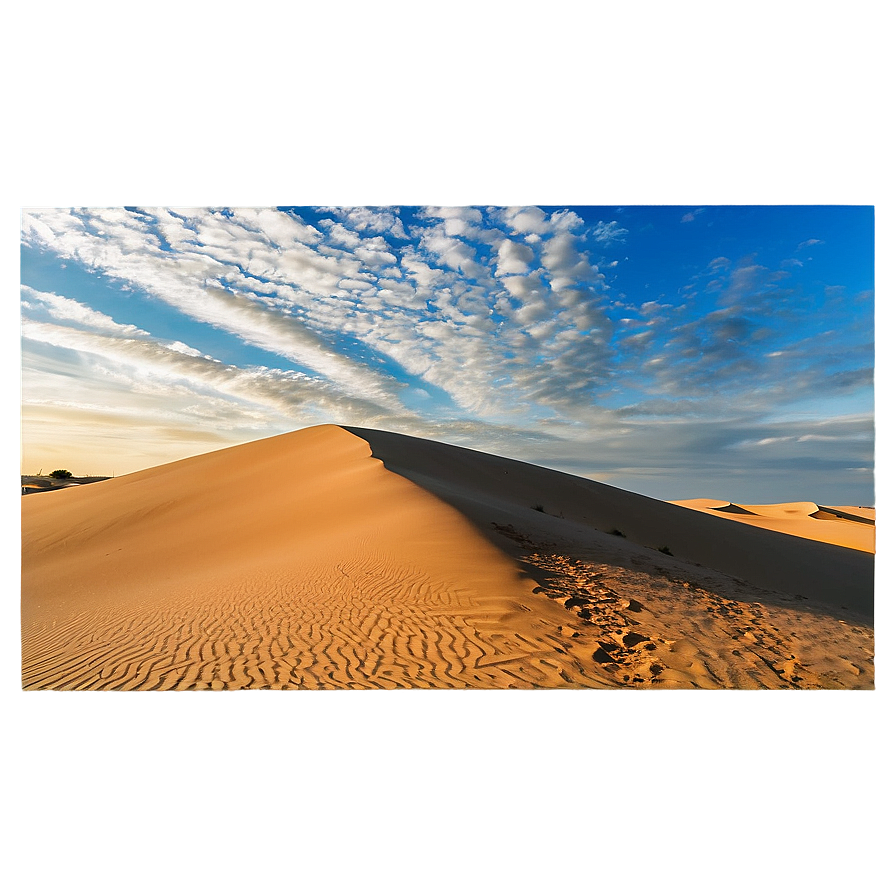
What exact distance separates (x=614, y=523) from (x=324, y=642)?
1214 cm

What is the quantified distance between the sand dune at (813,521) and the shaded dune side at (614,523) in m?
3.27

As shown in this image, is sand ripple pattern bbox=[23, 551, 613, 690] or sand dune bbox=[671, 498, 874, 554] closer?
sand ripple pattern bbox=[23, 551, 613, 690]

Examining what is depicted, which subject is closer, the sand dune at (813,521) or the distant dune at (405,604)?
the distant dune at (405,604)

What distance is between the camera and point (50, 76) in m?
5.06

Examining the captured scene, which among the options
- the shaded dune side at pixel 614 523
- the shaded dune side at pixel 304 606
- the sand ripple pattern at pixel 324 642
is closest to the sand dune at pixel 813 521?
the shaded dune side at pixel 614 523

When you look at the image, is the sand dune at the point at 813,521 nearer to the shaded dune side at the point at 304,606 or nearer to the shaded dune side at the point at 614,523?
the shaded dune side at the point at 614,523

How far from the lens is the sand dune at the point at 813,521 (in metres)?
22.7

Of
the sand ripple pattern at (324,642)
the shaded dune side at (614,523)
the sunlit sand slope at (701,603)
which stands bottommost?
the sand ripple pattern at (324,642)

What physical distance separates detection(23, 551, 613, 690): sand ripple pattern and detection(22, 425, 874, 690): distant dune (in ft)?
0.07

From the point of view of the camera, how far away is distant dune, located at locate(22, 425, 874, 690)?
575 cm

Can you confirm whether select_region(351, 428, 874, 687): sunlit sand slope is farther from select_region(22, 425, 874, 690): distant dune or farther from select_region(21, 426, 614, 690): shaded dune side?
select_region(21, 426, 614, 690): shaded dune side

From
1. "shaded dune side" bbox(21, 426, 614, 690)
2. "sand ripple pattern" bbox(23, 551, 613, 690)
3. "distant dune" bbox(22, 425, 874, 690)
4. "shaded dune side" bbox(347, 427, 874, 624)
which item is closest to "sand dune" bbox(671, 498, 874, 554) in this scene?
"shaded dune side" bbox(347, 427, 874, 624)

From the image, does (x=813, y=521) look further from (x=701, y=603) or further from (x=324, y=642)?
(x=324, y=642)

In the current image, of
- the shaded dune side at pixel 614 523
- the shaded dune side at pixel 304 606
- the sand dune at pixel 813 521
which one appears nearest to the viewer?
the shaded dune side at pixel 304 606
